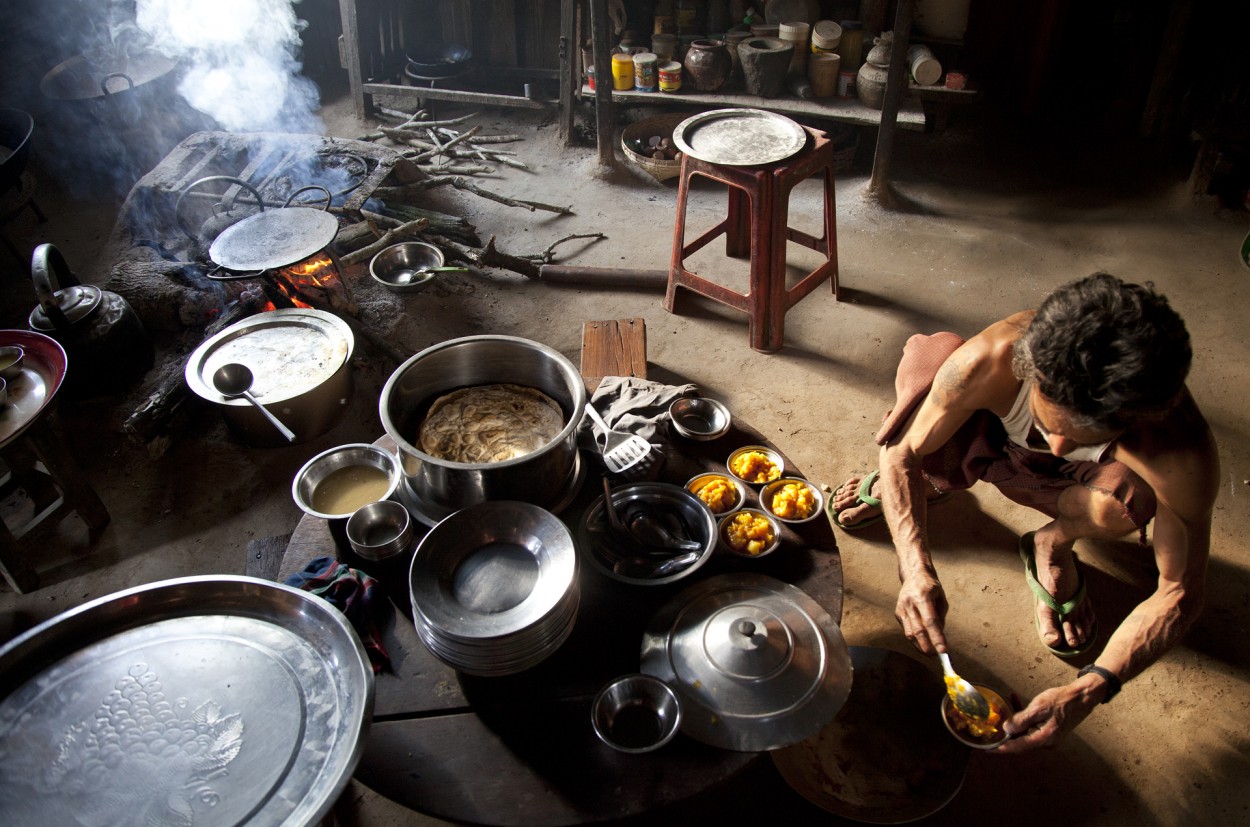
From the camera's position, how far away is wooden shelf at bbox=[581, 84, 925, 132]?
19.2ft

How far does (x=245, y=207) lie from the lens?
16.9 feet

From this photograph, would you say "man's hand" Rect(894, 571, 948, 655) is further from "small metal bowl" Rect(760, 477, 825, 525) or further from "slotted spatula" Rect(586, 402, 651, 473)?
"slotted spatula" Rect(586, 402, 651, 473)

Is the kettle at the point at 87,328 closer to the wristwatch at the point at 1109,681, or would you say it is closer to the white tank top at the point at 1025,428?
the white tank top at the point at 1025,428

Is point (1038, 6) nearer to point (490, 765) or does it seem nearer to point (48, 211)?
point (490, 765)

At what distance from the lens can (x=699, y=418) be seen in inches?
114

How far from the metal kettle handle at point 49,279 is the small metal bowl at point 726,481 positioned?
3.37 meters

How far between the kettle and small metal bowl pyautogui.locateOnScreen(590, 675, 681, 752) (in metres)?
3.56

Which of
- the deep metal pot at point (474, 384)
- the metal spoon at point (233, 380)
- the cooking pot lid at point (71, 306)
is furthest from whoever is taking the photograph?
the cooking pot lid at point (71, 306)

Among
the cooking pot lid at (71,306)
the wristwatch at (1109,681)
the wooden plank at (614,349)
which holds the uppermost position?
the cooking pot lid at (71,306)

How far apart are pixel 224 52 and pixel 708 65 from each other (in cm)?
425

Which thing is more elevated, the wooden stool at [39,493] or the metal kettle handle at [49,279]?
the metal kettle handle at [49,279]

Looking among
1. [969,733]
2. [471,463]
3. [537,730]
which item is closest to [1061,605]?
[969,733]

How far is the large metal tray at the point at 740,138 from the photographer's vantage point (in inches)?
168

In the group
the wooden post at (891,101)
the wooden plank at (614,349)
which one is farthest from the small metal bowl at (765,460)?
the wooden post at (891,101)
